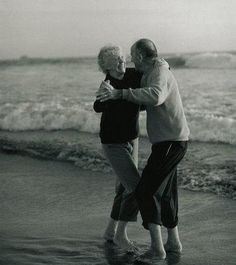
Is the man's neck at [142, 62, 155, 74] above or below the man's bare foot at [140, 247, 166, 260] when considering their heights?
above

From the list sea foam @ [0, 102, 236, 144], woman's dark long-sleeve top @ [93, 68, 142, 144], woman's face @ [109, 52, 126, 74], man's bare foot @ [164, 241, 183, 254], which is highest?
woman's face @ [109, 52, 126, 74]

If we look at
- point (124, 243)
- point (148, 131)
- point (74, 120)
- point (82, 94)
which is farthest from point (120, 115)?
point (82, 94)

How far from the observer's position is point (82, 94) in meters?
15.5

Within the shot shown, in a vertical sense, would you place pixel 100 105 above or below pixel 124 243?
above

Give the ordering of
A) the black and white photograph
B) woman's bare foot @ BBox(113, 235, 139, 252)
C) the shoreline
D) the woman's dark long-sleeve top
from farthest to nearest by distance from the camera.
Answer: the shoreline → woman's bare foot @ BBox(113, 235, 139, 252) → the woman's dark long-sleeve top → the black and white photograph

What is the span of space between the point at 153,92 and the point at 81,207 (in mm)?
2134

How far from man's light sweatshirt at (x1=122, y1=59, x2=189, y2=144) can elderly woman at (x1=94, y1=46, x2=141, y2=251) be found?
0.18 metres

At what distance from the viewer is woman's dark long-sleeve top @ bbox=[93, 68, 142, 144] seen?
162 inches

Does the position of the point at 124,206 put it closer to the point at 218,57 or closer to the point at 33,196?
the point at 33,196

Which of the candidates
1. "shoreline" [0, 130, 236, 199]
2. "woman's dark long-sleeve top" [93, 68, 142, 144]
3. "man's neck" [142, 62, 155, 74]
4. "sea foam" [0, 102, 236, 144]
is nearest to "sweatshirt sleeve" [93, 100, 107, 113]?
"woman's dark long-sleeve top" [93, 68, 142, 144]

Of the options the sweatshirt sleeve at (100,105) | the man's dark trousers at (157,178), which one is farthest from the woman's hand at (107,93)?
the man's dark trousers at (157,178)

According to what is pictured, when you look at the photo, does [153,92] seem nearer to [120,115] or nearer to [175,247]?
[120,115]

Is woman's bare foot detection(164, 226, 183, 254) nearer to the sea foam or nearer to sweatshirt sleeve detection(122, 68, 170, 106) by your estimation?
sweatshirt sleeve detection(122, 68, 170, 106)

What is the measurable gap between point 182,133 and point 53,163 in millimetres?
3944
